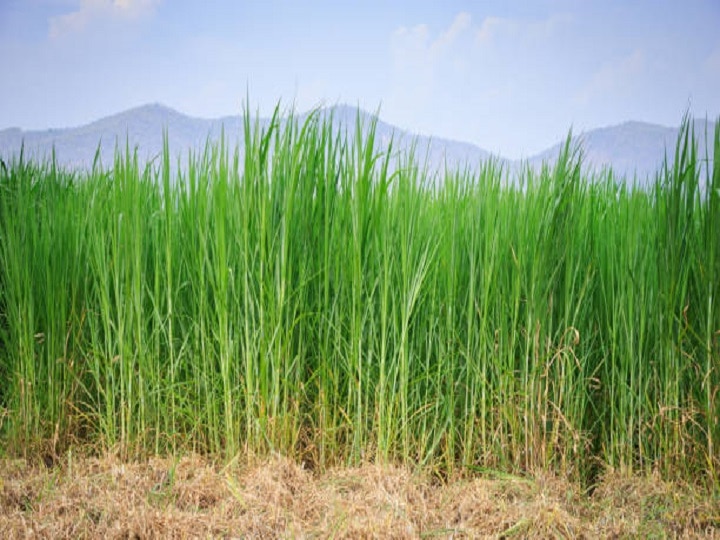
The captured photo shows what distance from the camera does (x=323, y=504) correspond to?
283 centimetres

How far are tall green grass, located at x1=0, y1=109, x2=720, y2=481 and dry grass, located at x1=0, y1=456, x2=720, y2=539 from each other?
0.16 m

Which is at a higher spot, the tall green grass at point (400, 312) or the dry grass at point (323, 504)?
the tall green grass at point (400, 312)

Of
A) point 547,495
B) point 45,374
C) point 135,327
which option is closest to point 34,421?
point 45,374

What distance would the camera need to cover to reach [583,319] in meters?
3.45

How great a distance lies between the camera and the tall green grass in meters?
3.17

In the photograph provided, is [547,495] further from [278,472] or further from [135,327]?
[135,327]

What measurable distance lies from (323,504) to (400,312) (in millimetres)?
968

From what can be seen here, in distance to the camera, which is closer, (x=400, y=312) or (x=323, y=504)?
(x=323, y=504)

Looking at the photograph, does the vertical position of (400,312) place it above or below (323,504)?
above

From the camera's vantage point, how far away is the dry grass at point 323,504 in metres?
2.70

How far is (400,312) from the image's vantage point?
3305 mm

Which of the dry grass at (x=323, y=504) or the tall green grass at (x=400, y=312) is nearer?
the dry grass at (x=323, y=504)

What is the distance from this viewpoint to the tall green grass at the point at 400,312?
125 inches

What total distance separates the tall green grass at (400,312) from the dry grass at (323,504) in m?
0.16
